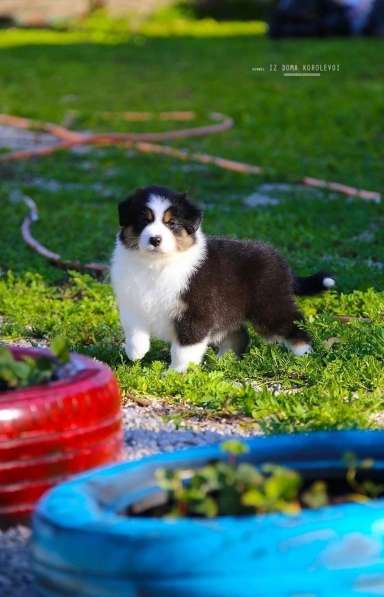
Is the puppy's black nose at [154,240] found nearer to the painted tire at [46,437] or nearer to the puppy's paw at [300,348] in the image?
the puppy's paw at [300,348]

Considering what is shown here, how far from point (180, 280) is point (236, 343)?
550 millimetres

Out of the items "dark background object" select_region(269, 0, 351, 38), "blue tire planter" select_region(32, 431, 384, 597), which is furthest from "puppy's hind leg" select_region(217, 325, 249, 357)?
"dark background object" select_region(269, 0, 351, 38)

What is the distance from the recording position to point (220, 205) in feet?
32.7

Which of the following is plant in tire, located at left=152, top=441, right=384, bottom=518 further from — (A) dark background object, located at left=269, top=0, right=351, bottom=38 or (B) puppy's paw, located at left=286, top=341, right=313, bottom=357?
(A) dark background object, located at left=269, top=0, right=351, bottom=38

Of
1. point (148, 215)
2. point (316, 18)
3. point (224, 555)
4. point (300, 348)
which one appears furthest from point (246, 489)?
point (316, 18)

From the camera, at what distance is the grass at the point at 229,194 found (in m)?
5.50

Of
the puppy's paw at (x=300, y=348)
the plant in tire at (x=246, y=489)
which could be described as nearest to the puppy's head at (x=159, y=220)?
the puppy's paw at (x=300, y=348)

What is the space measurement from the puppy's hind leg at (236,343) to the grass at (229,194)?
0.34 ft

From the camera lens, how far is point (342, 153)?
1206 cm

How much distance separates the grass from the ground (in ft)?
0.05

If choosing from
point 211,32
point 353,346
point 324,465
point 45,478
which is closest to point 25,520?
point 45,478

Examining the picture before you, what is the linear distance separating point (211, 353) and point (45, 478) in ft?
7.23

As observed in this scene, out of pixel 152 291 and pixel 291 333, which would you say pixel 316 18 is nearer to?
Answer: pixel 291 333

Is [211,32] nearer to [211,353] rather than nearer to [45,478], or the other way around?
[211,353]
